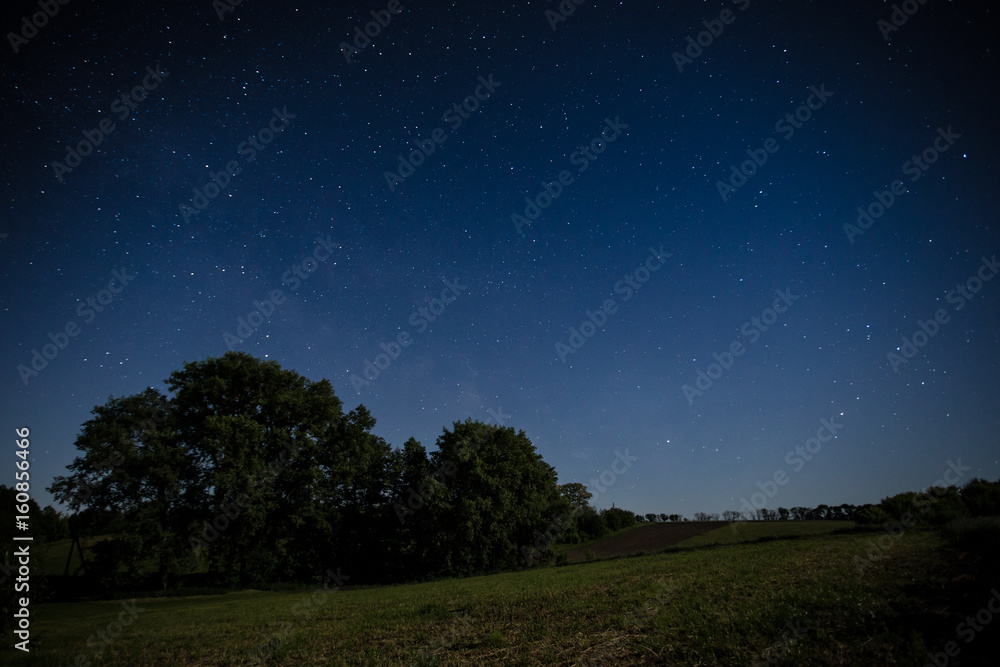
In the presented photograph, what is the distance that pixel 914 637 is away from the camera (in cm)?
590

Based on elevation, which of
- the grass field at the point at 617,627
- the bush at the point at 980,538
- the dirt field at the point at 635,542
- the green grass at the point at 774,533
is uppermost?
the bush at the point at 980,538

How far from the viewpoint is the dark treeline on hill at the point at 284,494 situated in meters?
29.1

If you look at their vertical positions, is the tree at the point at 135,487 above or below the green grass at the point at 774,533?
above

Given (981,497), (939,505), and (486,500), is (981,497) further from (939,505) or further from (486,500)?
(486,500)

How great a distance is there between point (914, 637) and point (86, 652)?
17.7 m

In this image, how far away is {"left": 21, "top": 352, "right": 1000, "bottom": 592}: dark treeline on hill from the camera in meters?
29.1

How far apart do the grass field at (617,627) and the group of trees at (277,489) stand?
47.1 ft

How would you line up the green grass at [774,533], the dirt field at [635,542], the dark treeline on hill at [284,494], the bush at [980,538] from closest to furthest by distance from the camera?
the bush at [980,538], the dark treeline on hill at [284,494], the green grass at [774,533], the dirt field at [635,542]

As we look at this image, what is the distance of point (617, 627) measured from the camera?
29.9 ft

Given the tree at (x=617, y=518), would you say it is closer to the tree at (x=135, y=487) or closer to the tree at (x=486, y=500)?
the tree at (x=486, y=500)

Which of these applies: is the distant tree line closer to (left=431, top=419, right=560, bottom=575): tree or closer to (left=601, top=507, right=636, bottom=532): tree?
(left=431, top=419, right=560, bottom=575): tree

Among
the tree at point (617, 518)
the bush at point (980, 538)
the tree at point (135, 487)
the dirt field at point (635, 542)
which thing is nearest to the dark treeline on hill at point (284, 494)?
the tree at point (135, 487)

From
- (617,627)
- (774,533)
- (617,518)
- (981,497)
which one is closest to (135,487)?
(617,627)

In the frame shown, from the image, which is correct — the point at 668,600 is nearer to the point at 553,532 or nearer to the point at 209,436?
the point at 209,436
